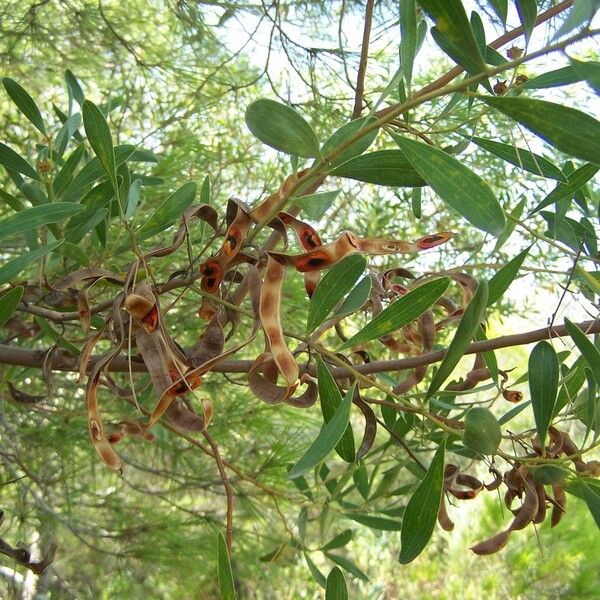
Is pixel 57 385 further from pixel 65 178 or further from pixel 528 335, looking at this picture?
pixel 528 335

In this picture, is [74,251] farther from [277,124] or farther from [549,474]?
[549,474]

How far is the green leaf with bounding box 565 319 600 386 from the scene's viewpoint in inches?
14.6

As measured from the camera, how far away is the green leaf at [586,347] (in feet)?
1.22

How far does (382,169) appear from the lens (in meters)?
0.34

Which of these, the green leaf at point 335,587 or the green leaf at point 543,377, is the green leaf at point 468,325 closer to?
the green leaf at point 543,377

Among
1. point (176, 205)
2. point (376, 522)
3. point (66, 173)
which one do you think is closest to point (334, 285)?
point (176, 205)

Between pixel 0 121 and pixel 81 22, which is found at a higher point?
pixel 81 22

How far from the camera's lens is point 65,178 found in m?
0.50

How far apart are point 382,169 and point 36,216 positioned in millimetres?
170

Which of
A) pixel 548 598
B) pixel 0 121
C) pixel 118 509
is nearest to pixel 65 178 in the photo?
pixel 118 509

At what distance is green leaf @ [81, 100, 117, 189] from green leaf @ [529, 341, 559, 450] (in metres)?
0.24

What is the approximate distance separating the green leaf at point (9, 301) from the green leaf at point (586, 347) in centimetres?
28

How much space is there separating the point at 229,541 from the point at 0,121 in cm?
113

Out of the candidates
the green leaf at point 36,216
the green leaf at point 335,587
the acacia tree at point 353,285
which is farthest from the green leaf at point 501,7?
the green leaf at point 335,587
